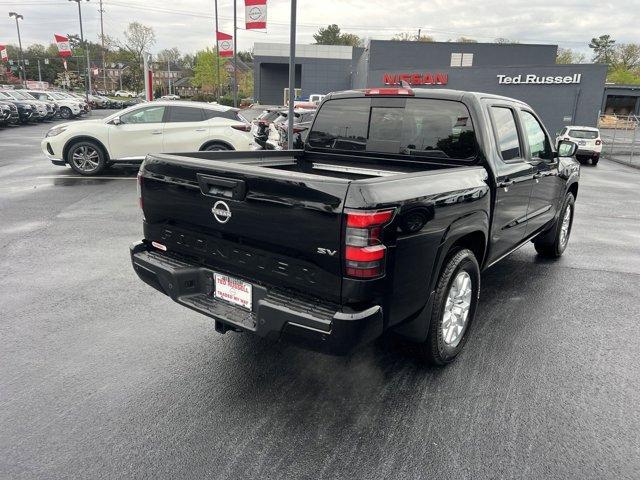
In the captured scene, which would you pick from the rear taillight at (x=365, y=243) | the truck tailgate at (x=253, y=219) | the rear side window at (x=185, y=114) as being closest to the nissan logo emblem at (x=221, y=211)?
the truck tailgate at (x=253, y=219)

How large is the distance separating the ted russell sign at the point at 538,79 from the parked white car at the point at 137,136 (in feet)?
83.1

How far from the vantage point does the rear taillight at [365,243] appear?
8.04ft

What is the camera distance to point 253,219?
281 cm

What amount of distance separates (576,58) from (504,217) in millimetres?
107296

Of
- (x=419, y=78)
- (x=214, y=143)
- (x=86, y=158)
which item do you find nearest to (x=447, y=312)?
(x=214, y=143)

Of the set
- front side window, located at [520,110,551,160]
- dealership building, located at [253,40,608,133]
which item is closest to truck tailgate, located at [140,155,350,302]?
front side window, located at [520,110,551,160]

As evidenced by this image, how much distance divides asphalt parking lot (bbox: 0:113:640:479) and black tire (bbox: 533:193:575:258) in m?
0.88

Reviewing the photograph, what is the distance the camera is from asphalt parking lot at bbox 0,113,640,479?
258 cm

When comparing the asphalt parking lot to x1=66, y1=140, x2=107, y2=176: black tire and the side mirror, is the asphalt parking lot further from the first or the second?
x1=66, y1=140, x2=107, y2=176: black tire

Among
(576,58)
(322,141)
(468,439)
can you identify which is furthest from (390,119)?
(576,58)

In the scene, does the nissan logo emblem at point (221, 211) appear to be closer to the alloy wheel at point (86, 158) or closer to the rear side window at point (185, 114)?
the rear side window at point (185, 114)

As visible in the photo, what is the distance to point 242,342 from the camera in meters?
3.88

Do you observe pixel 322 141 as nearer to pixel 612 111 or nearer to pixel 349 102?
pixel 349 102

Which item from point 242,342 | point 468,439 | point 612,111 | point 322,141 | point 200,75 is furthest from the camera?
point 200,75
